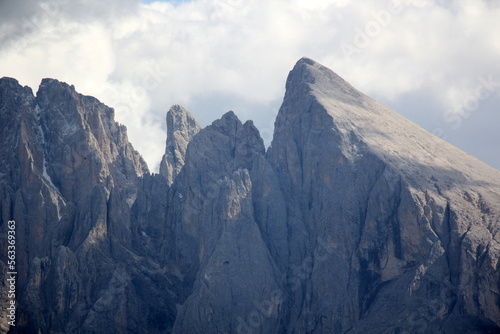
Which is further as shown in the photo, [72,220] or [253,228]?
[72,220]

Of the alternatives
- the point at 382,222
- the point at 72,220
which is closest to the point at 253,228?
the point at 382,222

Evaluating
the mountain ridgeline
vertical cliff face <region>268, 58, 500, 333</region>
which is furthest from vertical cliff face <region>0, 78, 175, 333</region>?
vertical cliff face <region>268, 58, 500, 333</region>

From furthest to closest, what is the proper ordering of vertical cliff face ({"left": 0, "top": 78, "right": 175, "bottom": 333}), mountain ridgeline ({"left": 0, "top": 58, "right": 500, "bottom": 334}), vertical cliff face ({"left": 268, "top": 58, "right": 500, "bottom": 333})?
vertical cliff face ({"left": 0, "top": 78, "right": 175, "bottom": 333}) < mountain ridgeline ({"left": 0, "top": 58, "right": 500, "bottom": 334}) < vertical cliff face ({"left": 268, "top": 58, "right": 500, "bottom": 333})

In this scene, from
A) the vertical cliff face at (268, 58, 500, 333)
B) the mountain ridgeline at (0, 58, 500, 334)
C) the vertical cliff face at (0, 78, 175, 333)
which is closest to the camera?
the vertical cliff face at (268, 58, 500, 333)

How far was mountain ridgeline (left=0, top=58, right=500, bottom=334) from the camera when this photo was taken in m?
155

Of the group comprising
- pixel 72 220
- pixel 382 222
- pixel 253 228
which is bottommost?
pixel 382 222

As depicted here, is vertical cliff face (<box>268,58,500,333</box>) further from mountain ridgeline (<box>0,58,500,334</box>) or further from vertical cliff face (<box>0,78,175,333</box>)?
vertical cliff face (<box>0,78,175,333</box>)

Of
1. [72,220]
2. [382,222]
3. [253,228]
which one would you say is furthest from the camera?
[72,220]

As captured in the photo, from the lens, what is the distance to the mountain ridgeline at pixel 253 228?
509 feet

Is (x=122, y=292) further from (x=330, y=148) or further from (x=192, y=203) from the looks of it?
(x=330, y=148)

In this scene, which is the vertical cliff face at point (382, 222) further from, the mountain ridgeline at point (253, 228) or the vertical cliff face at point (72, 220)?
the vertical cliff face at point (72, 220)

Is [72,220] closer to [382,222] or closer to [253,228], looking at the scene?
[253,228]

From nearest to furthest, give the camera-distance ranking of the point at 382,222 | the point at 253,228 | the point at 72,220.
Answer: the point at 382,222 → the point at 253,228 → the point at 72,220

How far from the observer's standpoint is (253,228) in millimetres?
170250
